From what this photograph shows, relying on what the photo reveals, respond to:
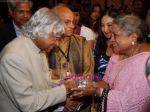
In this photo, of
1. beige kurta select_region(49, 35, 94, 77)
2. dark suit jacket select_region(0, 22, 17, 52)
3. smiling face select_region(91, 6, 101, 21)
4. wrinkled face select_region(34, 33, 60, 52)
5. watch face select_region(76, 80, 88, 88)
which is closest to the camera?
wrinkled face select_region(34, 33, 60, 52)

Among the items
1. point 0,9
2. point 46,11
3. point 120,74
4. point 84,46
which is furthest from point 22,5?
point 0,9

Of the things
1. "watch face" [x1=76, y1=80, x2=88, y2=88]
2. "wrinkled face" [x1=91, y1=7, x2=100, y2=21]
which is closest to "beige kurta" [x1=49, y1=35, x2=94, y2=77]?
"watch face" [x1=76, y1=80, x2=88, y2=88]

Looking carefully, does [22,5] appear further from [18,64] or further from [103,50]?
[18,64]

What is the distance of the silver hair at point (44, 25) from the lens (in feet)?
7.40

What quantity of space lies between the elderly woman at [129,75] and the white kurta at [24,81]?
1.29 feet

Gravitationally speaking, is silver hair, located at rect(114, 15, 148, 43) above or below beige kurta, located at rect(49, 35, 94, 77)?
above

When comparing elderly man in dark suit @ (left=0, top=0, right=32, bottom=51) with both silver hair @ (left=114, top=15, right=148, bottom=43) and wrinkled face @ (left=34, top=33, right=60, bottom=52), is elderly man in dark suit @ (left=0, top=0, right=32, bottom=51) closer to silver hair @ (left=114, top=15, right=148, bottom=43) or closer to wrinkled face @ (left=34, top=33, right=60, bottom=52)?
wrinkled face @ (left=34, top=33, right=60, bottom=52)

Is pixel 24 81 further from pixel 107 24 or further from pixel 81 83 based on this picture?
pixel 107 24

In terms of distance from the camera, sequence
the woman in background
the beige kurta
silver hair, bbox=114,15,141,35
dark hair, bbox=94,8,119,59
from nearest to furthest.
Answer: silver hair, bbox=114,15,141,35 < the beige kurta < the woman in background < dark hair, bbox=94,8,119,59

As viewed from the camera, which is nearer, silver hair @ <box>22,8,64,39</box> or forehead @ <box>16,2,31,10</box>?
silver hair @ <box>22,8,64,39</box>

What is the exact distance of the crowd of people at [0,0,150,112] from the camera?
88.7 inches

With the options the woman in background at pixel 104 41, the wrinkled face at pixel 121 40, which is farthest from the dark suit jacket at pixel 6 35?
the wrinkled face at pixel 121 40

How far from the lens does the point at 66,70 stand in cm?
295

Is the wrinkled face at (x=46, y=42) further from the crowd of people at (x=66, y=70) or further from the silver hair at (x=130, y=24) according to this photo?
the silver hair at (x=130, y=24)
